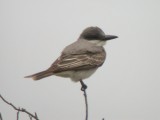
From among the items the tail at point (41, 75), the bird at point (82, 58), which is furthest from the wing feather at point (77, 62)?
the tail at point (41, 75)

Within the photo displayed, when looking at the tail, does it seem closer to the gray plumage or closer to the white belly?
the gray plumage

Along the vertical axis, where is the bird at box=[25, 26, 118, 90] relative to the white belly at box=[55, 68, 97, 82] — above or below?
above

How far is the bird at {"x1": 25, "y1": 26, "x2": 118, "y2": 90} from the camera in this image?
22.3 feet

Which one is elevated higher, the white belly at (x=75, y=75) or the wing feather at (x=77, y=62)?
the wing feather at (x=77, y=62)

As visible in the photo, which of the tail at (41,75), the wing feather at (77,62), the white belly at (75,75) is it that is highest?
the wing feather at (77,62)

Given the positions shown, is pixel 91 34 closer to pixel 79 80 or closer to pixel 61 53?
pixel 61 53

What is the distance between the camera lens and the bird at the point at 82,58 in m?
6.80

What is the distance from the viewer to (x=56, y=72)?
6680 mm

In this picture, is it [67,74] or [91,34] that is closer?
[67,74]

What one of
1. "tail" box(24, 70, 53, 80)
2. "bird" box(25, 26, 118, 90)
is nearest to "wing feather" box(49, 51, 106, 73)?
"bird" box(25, 26, 118, 90)

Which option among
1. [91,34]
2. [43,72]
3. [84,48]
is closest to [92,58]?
[84,48]

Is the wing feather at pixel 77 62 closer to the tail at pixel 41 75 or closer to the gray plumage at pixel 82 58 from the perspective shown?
the gray plumage at pixel 82 58

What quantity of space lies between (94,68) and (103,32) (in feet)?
3.48

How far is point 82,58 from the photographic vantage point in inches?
292
